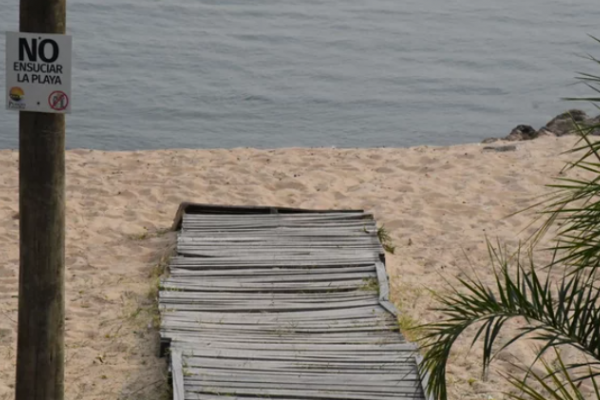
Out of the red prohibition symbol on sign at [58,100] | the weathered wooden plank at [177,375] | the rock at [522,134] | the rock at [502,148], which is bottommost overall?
the weathered wooden plank at [177,375]

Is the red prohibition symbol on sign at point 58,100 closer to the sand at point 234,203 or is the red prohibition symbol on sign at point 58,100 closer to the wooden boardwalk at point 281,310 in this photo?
the wooden boardwalk at point 281,310

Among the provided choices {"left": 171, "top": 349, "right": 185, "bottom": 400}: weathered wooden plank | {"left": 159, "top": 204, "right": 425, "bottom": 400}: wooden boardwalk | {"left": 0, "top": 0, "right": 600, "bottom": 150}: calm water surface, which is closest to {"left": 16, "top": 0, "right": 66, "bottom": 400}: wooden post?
{"left": 171, "top": 349, "right": 185, "bottom": 400}: weathered wooden plank

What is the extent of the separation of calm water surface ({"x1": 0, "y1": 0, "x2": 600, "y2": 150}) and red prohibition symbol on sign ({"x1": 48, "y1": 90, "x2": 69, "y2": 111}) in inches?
431

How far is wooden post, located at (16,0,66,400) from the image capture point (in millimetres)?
4562

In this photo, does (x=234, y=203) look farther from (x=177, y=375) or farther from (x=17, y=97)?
(x=17, y=97)

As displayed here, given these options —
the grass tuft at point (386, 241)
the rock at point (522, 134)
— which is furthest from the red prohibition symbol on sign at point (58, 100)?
the rock at point (522, 134)

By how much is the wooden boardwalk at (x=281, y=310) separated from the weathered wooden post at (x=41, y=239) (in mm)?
700

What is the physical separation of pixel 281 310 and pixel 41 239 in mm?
2158

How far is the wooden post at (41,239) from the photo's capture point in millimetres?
4562

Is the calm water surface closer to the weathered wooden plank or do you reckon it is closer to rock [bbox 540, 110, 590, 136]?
rock [bbox 540, 110, 590, 136]

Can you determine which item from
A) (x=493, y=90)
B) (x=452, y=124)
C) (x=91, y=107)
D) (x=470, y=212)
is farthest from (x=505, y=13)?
(x=470, y=212)

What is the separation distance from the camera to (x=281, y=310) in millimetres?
6559

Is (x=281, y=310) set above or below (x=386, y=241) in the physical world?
below

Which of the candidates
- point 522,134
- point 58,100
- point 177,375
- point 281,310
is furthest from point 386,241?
point 522,134
